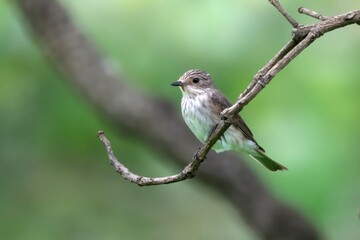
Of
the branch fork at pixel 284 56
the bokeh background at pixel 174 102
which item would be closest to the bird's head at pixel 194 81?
the bokeh background at pixel 174 102

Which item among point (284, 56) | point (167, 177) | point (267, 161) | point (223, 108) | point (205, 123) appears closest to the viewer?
point (284, 56)

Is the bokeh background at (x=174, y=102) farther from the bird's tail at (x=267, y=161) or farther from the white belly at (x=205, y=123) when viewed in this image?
the white belly at (x=205, y=123)

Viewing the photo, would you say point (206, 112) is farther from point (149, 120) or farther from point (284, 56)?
point (149, 120)

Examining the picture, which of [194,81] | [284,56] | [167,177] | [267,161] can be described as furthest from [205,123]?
[284,56]

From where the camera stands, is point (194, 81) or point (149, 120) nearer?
point (194, 81)

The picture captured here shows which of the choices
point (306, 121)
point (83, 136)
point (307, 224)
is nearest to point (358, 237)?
point (307, 224)

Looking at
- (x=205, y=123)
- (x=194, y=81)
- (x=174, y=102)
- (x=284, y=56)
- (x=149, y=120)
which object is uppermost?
(x=284, y=56)

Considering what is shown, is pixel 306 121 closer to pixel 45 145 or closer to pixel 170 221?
pixel 45 145
